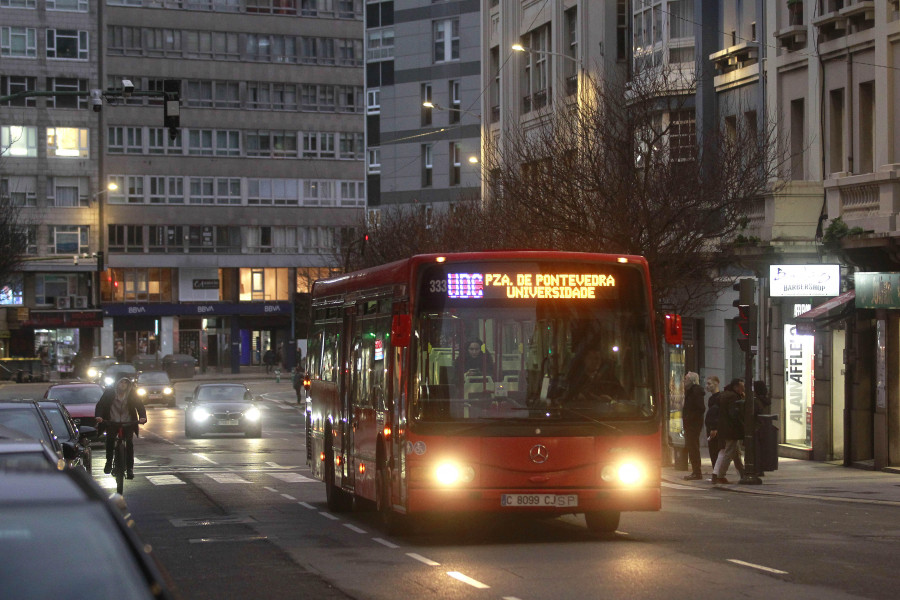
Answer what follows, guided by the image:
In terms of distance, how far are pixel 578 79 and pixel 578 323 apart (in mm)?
26495

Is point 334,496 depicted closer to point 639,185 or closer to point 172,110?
point 172,110

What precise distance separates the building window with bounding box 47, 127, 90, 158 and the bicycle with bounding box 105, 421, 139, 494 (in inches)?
2846

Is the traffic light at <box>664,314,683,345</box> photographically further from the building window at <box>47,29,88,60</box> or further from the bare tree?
the building window at <box>47,29,88,60</box>

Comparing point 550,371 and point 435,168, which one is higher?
point 435,168

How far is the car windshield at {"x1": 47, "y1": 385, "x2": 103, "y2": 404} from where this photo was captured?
37.0 metres

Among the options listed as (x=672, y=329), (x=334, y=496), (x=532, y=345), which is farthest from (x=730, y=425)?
(x=532, y=345)

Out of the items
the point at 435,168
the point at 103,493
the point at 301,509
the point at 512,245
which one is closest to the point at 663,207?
the point at 512,245

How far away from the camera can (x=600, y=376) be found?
15352 mm

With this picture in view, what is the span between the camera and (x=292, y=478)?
26.5 metres

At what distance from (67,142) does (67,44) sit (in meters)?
5.83

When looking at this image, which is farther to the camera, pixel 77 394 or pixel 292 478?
pixel 77 394

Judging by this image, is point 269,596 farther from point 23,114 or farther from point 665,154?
point 23,114

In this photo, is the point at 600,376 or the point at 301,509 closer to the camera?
the point at 600,376

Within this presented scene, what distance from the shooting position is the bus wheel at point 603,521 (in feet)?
53.9
